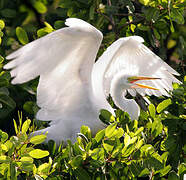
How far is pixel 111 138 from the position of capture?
2.23 m

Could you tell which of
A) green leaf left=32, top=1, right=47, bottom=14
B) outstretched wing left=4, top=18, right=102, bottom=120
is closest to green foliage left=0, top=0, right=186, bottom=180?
outstretched wing left=4, top=18, right=102, bottom=120

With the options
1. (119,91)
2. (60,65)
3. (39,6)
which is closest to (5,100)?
(60,65)

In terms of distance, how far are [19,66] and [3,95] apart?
0.26m

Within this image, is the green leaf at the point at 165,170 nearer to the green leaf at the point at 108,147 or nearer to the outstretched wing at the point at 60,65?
the green leaf at the point at 108,147

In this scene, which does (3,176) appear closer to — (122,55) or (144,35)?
(122,55)

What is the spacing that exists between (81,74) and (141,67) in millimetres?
477

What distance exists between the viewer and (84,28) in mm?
2555

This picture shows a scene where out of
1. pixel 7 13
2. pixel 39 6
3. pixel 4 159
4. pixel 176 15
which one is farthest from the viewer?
pixel 39 6

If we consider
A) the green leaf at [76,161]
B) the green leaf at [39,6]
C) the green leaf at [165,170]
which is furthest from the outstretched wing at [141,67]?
the green leaf at [39,6]

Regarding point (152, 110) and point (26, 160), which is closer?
point (26, 160)

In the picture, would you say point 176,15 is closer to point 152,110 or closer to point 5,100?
point 152,110

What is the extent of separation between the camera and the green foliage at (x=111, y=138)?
2.03m

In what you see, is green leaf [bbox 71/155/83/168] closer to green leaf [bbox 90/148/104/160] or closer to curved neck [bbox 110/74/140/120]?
green leaf [bbox 90/148/104/160]

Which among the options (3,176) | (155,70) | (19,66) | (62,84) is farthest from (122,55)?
(3,176)
